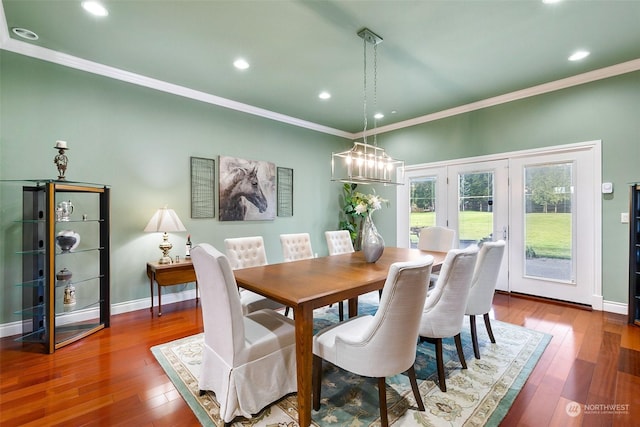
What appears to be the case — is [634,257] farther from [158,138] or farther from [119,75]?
[119,75]

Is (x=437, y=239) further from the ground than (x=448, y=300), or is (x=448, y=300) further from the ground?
(x=437, y=239)

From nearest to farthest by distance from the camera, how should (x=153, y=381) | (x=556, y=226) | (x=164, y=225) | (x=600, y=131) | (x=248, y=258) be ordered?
(x=153, y=381) → (x=248, y=258) → (x=164, y=225) → (x=600, y=131) → (x=556, y=226)

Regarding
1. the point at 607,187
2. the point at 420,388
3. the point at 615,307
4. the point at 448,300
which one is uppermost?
the point at 607,187

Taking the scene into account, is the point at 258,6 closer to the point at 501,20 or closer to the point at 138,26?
the point at 138,26


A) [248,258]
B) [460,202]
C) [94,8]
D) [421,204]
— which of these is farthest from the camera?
[421,204]

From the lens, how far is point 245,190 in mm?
4516

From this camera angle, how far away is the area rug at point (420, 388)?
1716 mm

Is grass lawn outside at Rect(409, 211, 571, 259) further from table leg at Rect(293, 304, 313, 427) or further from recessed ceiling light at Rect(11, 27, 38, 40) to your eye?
recessed ceiling light at Rect(11, 27, 38, 40)

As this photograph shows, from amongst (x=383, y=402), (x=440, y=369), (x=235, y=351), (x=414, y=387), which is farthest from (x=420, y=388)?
(x=235, y=351)

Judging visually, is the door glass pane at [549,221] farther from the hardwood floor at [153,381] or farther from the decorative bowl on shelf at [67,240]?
the decorative bowl on shelf at [67,240]

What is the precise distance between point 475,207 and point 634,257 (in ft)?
6.08

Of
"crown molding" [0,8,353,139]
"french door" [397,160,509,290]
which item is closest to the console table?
"crown molding" [0,8,353,139]

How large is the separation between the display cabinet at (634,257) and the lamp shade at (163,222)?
16.9 ft

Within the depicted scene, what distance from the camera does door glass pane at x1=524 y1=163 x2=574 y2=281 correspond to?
379cm
